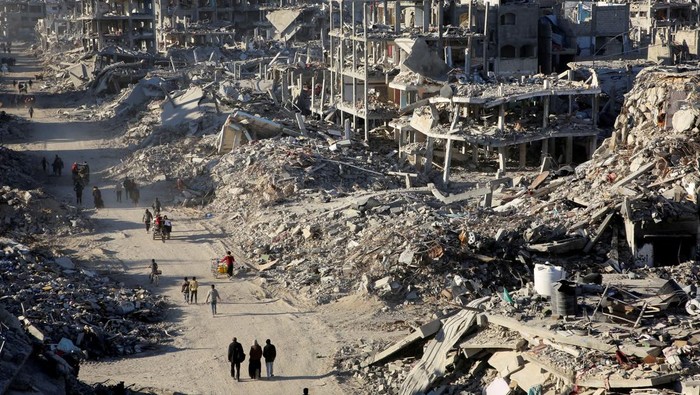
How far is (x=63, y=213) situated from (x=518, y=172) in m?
14.5

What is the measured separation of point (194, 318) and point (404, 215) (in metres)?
5.97

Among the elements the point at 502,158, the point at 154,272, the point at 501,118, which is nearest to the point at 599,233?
the point at 154,272

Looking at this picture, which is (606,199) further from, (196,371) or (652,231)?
(196,371)

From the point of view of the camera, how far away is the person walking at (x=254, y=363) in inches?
721

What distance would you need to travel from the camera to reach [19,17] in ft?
405

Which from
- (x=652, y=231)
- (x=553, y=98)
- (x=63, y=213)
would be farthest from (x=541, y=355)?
(x=553, y=98)

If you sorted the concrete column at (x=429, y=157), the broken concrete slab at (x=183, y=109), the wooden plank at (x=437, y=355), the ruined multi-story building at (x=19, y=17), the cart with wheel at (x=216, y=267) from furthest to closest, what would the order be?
the ruined multi-story building at (x=19, y=17) < the broken concrete slab at (x=183, y=109) < the concrete column at (x=429, y=157) < the cart with wheel at (x=216, y=267) < the wooden plank at (x=437, y=355)

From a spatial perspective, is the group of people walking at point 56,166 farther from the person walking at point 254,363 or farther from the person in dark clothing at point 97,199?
the person walking at point 254,363

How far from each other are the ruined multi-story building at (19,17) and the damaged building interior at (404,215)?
69114 millimetres

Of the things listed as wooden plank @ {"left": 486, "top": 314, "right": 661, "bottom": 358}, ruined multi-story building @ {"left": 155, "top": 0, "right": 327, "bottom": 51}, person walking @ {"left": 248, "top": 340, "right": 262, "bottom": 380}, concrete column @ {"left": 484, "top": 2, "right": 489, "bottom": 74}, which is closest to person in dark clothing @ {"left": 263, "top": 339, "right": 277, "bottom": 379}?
person walking @ {"left": 248, "top": 340, "right": 262, "bottom": 380}

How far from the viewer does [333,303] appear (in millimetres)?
22344

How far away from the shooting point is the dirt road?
60.2 ft

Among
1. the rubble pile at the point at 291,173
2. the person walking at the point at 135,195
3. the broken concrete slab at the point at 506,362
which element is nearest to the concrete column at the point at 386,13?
the rubble pile at the point at 291,173

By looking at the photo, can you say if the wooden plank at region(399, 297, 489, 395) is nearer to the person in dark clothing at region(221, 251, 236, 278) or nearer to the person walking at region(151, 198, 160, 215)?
the person in dark clothing at region(221, 251, 236, 278)
